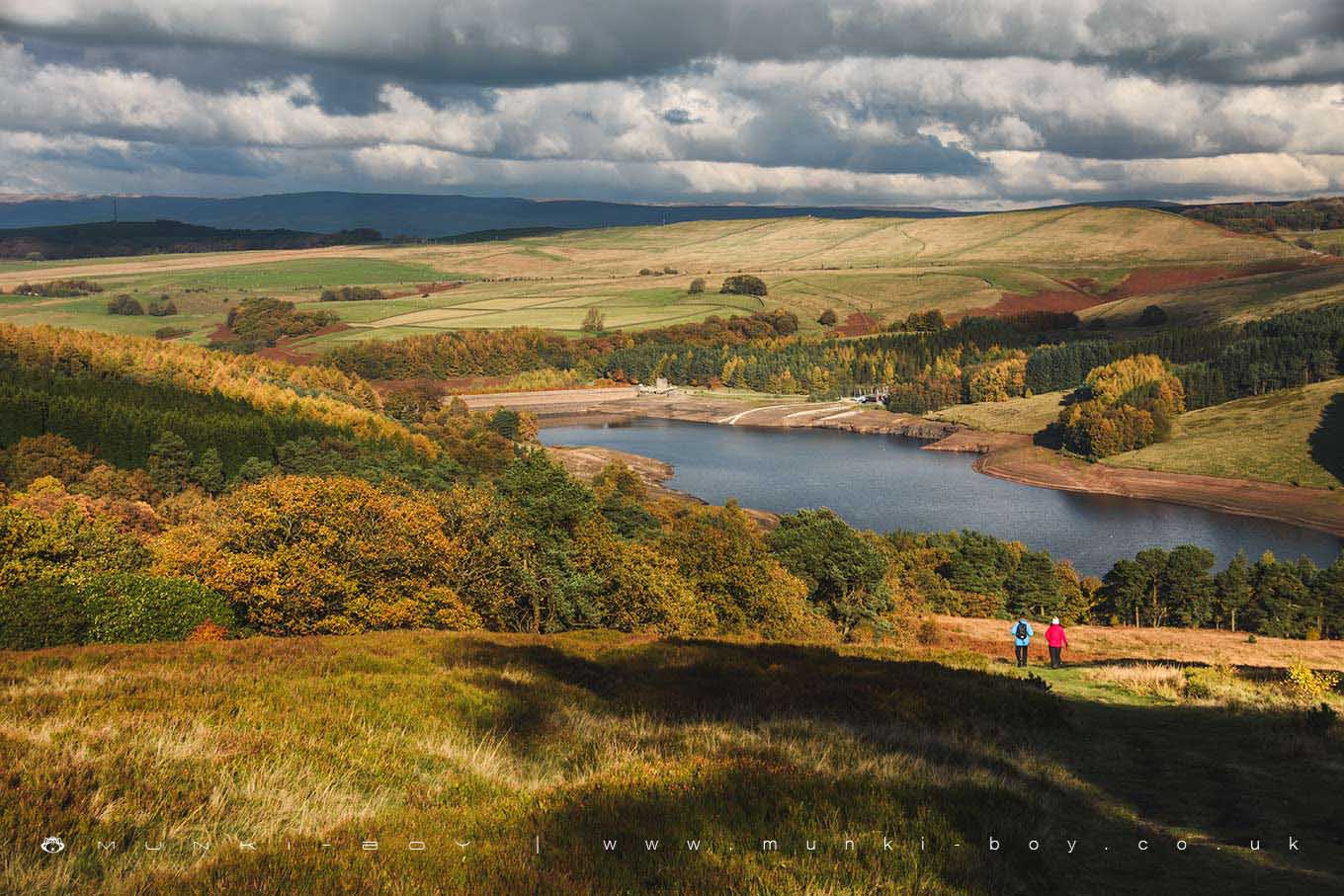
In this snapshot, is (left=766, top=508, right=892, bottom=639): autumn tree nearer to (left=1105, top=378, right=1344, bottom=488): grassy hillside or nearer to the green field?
(left=1105, top=378, right=1344, bottom=488): grassy hillside

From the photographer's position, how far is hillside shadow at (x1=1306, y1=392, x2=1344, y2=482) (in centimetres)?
12850

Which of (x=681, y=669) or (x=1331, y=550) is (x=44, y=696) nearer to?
(x=681, y=669)

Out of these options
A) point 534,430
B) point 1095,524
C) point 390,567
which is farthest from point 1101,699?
point 534,430

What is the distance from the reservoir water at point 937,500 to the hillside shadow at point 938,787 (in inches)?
3231

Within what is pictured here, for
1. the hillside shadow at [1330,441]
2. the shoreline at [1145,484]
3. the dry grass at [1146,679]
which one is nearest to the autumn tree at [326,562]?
the dry grass at [1146,679]

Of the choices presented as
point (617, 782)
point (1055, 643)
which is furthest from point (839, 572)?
point (617, 782)

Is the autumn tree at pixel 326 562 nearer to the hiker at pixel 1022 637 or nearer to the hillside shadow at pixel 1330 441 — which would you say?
the hiker at pixel 1022 637

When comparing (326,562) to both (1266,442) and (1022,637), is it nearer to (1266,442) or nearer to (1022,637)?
(1022,637)

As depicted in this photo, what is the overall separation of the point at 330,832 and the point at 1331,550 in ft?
386

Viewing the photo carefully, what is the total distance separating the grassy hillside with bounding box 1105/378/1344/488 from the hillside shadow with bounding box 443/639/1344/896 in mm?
133800

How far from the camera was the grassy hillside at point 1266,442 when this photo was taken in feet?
427

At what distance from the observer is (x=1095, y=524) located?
4382 inches

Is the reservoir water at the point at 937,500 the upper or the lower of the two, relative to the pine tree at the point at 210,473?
lower

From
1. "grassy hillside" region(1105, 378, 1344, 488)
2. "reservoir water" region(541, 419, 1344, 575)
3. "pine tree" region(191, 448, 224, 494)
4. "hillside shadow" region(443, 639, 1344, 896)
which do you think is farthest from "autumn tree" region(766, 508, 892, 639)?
"grassy hillside" region(1105, 378, 1344, 488)
